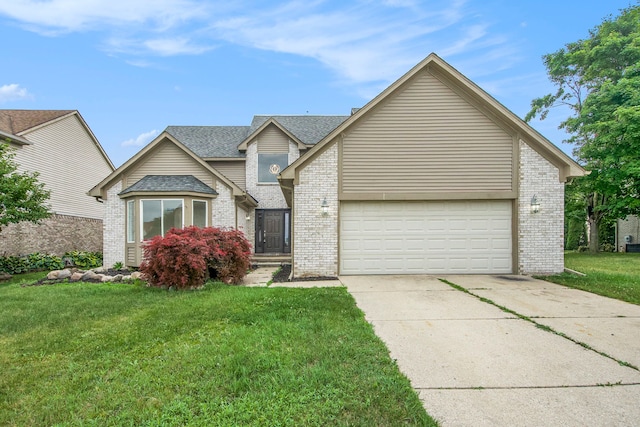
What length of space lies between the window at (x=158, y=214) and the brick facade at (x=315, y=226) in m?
5.11

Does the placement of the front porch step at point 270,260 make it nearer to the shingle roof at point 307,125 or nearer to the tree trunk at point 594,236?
the shingle roof at point 307,125

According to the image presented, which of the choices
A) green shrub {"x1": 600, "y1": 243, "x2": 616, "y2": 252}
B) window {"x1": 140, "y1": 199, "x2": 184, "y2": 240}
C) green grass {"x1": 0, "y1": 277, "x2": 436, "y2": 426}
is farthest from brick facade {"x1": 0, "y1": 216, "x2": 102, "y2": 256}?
green shrub {"x1": 600, "y1": 243, "x2": 616, "y2": 252}

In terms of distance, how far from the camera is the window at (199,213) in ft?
42.0

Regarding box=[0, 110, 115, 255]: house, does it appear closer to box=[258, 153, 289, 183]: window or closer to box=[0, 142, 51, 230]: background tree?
box=[0, 142, 51, 230]: background tree

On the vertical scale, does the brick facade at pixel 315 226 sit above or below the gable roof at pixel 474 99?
below

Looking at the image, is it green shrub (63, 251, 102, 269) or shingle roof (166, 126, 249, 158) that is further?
shingle roof (166, 126, 249, 158)

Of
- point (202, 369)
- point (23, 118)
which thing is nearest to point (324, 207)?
point (202, 369)

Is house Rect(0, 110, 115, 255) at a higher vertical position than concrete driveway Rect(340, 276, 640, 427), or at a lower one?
higher

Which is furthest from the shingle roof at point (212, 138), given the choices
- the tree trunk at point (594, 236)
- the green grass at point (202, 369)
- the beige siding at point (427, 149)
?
the tree trunk at point (594, 236)

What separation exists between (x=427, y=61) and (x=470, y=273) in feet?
21.0

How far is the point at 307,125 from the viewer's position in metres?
19.2

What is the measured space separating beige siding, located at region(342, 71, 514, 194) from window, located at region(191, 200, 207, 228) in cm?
595

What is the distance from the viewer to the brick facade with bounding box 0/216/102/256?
1462 centimetres

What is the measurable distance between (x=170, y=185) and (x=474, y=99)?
34.9 feet
